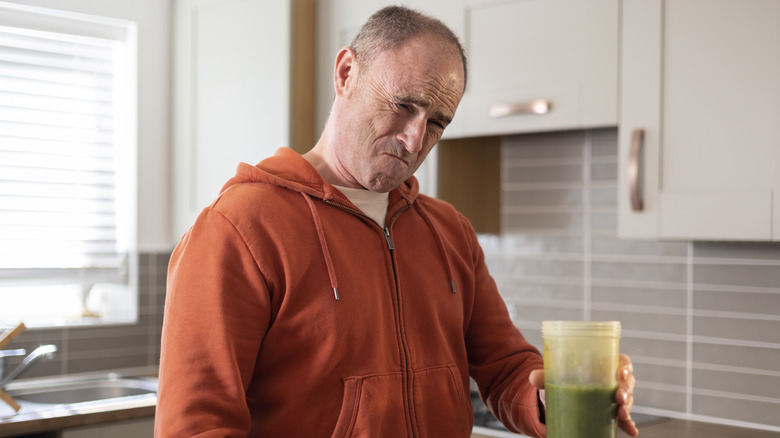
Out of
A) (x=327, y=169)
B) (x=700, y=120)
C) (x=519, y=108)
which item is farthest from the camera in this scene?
(x=519, y=108)

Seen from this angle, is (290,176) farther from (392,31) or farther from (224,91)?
(224,91)

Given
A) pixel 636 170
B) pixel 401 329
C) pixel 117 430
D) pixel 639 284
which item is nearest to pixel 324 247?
pixel 401 329

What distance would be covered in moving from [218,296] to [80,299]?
2158mm

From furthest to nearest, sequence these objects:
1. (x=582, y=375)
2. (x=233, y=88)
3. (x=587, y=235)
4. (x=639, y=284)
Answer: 1. (x=233, y=88)
2. (x=587, y=235)
3. (x=639, y=284)
4. (x=582, y=375)

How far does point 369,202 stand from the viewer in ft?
4.27

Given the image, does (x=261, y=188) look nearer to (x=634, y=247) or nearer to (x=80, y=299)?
(x=634, y=247)

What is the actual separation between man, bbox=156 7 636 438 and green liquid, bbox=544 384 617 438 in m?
0.05

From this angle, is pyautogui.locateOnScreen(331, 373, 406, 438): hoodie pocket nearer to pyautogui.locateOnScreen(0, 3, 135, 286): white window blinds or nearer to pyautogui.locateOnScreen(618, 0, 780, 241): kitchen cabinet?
pyautogui.locateOnScreen(618, 0, 780, 241): kitchen cabinet

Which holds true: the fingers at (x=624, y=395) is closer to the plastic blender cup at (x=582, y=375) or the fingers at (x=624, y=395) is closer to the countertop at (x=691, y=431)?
the plastic blender cup at (x=582, y=375)

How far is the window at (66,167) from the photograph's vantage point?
277 centimetres

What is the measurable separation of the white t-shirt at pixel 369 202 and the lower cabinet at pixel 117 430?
1.21 meters

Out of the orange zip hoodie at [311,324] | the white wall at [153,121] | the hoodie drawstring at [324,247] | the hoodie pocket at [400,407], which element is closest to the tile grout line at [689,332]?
the orange zip hoodie at [311,324]

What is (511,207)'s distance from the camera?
261 cm

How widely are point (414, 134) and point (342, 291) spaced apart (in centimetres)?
25
